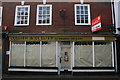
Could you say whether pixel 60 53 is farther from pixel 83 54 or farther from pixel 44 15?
pixel 44 15

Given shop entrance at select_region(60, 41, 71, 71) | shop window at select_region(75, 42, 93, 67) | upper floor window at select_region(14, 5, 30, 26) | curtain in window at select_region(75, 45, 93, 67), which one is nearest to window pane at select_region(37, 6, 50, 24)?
upper floor window at select_region(14, 5, 30, 26)

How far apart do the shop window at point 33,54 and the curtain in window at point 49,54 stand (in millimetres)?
457

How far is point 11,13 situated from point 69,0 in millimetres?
4871

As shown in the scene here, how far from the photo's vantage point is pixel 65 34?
10766mm

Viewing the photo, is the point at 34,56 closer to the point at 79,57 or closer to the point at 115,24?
the point at 79,57

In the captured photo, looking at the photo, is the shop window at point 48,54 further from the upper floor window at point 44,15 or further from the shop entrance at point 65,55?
the upper floor window at point 44,15

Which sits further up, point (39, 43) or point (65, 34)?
point (65, 34)

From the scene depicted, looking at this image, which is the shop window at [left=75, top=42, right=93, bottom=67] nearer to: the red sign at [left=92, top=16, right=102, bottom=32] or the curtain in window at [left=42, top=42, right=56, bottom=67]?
the red sign at [left=92, top=16, right=102, bottom=32]

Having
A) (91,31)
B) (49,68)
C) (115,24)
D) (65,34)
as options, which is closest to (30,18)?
(65,34)

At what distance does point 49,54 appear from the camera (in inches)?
435

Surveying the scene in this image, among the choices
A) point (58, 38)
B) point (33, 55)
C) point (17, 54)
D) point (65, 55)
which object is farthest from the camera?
point (65, 55)

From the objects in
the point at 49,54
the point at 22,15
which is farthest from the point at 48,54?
the point at 22,15

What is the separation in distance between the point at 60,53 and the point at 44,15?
3.32 m

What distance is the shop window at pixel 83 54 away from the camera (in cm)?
1091
